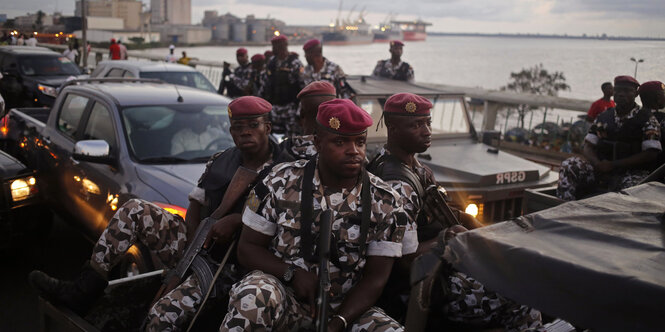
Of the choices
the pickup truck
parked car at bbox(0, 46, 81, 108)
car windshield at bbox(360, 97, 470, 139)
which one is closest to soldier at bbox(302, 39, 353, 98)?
car windshield at bbox(360, 97, 470, 139)

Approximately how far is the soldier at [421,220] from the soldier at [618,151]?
7.96 feet

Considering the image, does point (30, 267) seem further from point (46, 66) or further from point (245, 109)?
point (46, 66)

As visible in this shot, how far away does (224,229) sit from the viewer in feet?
11.1

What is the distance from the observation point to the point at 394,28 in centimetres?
13488

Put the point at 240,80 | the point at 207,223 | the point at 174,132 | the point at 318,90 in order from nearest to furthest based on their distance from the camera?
the point at 207,223, the point at 318,90, the point at 174,132, the point at 240,80

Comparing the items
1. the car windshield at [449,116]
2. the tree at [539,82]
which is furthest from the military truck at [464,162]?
the tree at [539,82]

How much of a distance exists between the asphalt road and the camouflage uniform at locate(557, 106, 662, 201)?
479 cm

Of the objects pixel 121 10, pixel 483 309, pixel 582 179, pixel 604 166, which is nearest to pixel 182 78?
pixel 582 179

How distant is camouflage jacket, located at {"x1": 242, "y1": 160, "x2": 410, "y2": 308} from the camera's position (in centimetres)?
287

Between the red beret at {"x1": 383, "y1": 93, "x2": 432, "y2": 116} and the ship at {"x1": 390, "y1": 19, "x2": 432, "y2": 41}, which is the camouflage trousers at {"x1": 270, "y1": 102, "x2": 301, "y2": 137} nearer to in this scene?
the red beret at {"x1": 383, "y1": 93, "x2": 432, "y2": 116}

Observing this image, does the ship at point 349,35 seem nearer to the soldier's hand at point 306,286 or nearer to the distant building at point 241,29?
the distant building at point 241,29

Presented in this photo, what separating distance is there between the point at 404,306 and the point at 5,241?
4.17 meters

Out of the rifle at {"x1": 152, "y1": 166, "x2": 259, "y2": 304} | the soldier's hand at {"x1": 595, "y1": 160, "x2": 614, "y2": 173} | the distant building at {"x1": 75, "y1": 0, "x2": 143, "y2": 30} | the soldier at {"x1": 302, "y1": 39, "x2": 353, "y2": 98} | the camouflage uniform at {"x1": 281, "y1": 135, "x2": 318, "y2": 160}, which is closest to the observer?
the rifle at {"x1": 152, "y1": 166, "x2": 259, "y2": 304}

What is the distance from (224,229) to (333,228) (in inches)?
32.6
